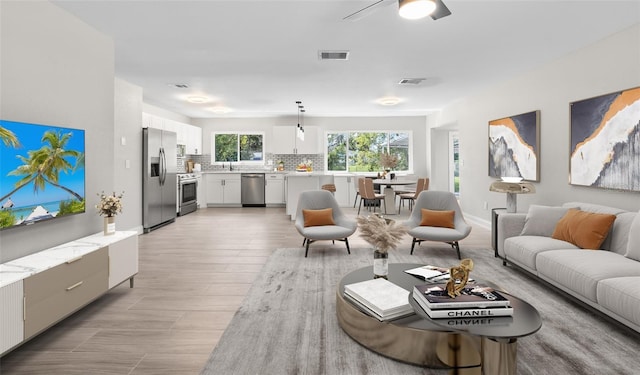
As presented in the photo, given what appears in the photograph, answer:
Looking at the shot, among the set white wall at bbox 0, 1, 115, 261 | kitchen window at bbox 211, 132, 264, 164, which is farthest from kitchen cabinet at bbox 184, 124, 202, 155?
white wall at bbox 0, 1, 115, 261

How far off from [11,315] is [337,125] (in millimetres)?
8701

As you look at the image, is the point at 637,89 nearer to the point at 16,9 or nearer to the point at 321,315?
the point at 321,315

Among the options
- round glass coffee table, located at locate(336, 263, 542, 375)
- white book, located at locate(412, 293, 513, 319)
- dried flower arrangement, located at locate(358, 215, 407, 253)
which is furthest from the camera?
dried flower arrangement, located at locate(358, 215, 407, 253)

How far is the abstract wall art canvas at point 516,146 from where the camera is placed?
4.80 m

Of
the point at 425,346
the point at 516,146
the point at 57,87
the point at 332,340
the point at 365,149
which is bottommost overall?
the point at 332,340

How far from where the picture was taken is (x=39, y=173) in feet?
8.59

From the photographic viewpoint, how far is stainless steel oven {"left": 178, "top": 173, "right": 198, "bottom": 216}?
7.96 metres

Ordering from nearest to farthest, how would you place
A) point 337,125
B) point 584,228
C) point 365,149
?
point 584,228
point 337,125
point 365,149

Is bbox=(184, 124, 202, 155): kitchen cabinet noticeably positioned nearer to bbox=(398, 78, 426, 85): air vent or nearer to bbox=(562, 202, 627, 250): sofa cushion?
bbox=(398, 78, 426, 85): air vent


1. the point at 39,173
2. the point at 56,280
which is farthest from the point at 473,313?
the point at 39,173

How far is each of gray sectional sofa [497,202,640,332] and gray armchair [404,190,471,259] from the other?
0.48 metres

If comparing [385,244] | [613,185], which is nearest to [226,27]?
[385,244]

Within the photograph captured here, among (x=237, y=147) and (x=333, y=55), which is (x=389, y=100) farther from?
(x=237, y=147)

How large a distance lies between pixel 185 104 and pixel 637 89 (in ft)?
24.8
